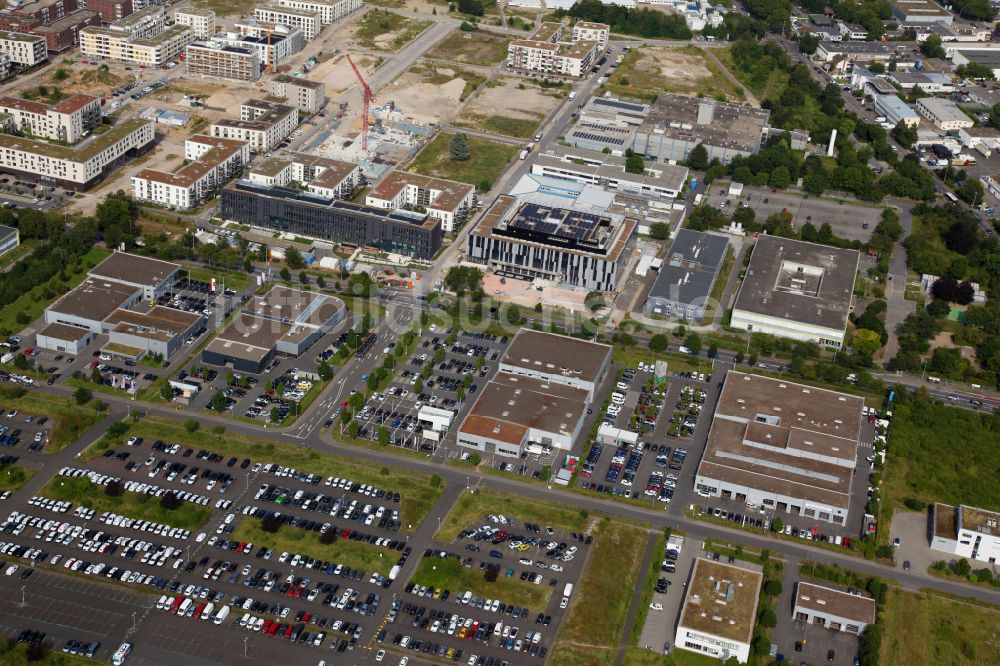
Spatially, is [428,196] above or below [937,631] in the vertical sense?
above

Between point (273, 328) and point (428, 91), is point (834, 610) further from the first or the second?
point (428, 91)

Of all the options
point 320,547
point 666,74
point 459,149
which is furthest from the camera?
point 666,74

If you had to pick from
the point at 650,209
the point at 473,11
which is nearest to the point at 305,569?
the point at 650,209

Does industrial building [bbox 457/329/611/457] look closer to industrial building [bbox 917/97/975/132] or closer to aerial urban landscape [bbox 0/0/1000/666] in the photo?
aerial urban landscape [bbox 0/0/1000/666]

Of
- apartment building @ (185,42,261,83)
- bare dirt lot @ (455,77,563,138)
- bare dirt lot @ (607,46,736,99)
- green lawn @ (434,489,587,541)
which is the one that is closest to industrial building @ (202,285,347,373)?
green lawn @ (434,489,587,541)

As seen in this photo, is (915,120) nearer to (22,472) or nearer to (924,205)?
(924,205)

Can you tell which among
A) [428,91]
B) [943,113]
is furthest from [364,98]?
[943,113]

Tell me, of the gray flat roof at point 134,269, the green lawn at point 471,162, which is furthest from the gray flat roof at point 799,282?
the gray flat roof at point 134,269

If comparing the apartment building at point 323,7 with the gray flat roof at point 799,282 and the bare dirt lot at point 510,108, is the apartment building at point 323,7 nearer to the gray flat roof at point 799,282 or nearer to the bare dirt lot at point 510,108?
the bare dirt lot at point 510,108
